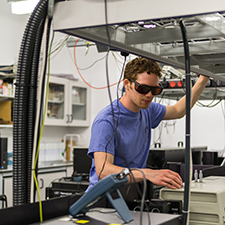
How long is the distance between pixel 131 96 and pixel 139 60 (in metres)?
0.16

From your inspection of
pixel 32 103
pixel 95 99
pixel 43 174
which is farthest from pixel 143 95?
pixel 95 99

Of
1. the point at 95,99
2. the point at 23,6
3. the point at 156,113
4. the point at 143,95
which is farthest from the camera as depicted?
the point at 95,99

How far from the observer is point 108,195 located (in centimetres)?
84

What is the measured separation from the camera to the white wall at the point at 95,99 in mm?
5094

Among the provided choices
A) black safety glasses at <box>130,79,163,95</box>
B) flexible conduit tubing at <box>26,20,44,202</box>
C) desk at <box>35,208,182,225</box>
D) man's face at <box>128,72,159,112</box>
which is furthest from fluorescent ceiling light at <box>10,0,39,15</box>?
desk at <box>35,208,182,225</box>

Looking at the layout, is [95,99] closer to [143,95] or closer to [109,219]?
[143,95]

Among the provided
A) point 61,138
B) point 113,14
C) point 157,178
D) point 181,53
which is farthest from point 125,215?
point 61,138

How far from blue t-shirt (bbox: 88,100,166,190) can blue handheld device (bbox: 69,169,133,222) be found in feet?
1.76

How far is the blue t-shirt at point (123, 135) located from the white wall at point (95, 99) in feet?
10.5

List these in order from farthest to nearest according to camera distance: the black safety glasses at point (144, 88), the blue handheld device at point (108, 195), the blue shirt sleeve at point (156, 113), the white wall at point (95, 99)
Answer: the white wall at point (95, 99), the blue shirt sleeve at point (156, 113), the black safety glasses at point (144, 88), the blue handheld device at point (108, 195)

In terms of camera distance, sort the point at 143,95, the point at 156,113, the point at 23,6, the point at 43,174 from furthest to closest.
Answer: the point at 43,174, the point at 23,6, the point at 156,113, the point at 143,95

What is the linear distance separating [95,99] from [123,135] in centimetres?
453

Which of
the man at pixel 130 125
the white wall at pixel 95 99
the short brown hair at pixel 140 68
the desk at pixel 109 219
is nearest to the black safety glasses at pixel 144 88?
the man at pixel 130 125

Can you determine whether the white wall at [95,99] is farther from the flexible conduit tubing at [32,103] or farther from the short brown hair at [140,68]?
the flexible conduit tubing at [32,103]
